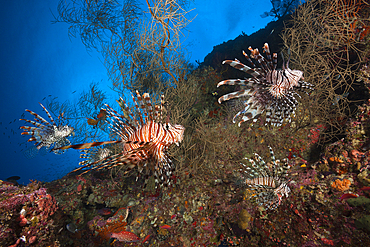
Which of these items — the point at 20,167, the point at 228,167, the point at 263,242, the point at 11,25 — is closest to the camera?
the point at 263,242

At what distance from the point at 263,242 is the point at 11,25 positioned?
45267mm

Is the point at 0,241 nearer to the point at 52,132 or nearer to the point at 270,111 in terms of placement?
the point at 52,132

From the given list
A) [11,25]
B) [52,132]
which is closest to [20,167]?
[11,25]

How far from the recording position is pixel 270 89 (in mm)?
Result: 2578

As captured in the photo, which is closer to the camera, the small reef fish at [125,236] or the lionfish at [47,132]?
the small reef fish at [125,236]

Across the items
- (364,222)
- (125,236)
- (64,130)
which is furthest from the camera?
(64,130)

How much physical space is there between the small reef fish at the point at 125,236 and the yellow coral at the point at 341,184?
389 cm

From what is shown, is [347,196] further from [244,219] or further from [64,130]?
[64,130]

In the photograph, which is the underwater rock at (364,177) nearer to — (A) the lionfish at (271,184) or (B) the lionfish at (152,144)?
(A) the lionfish at (271,184)

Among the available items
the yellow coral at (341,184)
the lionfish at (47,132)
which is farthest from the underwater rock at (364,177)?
the lionfish at (47,132)

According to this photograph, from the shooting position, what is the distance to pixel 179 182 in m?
4.05

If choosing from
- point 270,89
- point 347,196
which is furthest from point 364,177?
point 270,89

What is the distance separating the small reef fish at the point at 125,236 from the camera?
303cm

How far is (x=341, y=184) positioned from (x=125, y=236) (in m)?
4.14
